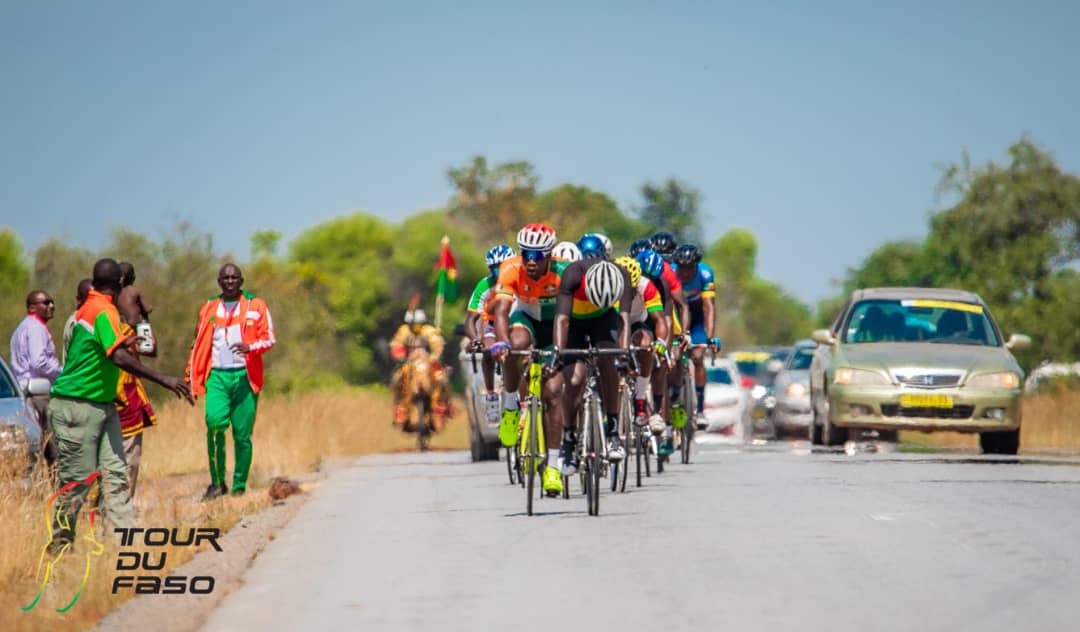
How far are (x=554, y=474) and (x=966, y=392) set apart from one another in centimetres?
860

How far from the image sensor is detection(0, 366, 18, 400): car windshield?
60.2ft

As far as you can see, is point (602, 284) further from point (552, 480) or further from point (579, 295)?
point (552, 480)

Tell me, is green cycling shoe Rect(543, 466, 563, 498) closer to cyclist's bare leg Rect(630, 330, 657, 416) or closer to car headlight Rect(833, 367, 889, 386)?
cyclist's bare leg Rect(630, 330, 657, 416)

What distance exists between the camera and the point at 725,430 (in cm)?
3328

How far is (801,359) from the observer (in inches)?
1366

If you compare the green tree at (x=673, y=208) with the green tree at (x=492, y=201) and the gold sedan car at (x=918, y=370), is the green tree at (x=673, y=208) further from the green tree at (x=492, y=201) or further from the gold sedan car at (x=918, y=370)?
the gold sedan car at (x=918, y=370)

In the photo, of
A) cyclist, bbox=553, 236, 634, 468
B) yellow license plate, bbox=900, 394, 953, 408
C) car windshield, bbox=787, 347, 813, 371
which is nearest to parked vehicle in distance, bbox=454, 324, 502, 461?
yellow license plate, bbox=900, 394, 953, 408

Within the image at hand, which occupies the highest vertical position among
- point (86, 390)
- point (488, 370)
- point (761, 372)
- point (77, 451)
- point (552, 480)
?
point (761, 372)

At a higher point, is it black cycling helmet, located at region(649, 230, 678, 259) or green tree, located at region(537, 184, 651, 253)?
green tree, located at region(537, 184, 651, 253)

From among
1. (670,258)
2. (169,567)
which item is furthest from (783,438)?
(169,567)

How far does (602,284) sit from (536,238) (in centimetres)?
60

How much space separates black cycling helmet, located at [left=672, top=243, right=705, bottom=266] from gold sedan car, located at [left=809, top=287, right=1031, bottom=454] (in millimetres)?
3100

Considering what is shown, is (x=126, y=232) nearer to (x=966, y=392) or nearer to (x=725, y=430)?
(x=725, y=430)

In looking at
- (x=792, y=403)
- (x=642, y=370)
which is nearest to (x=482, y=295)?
(x=642, y=370)
